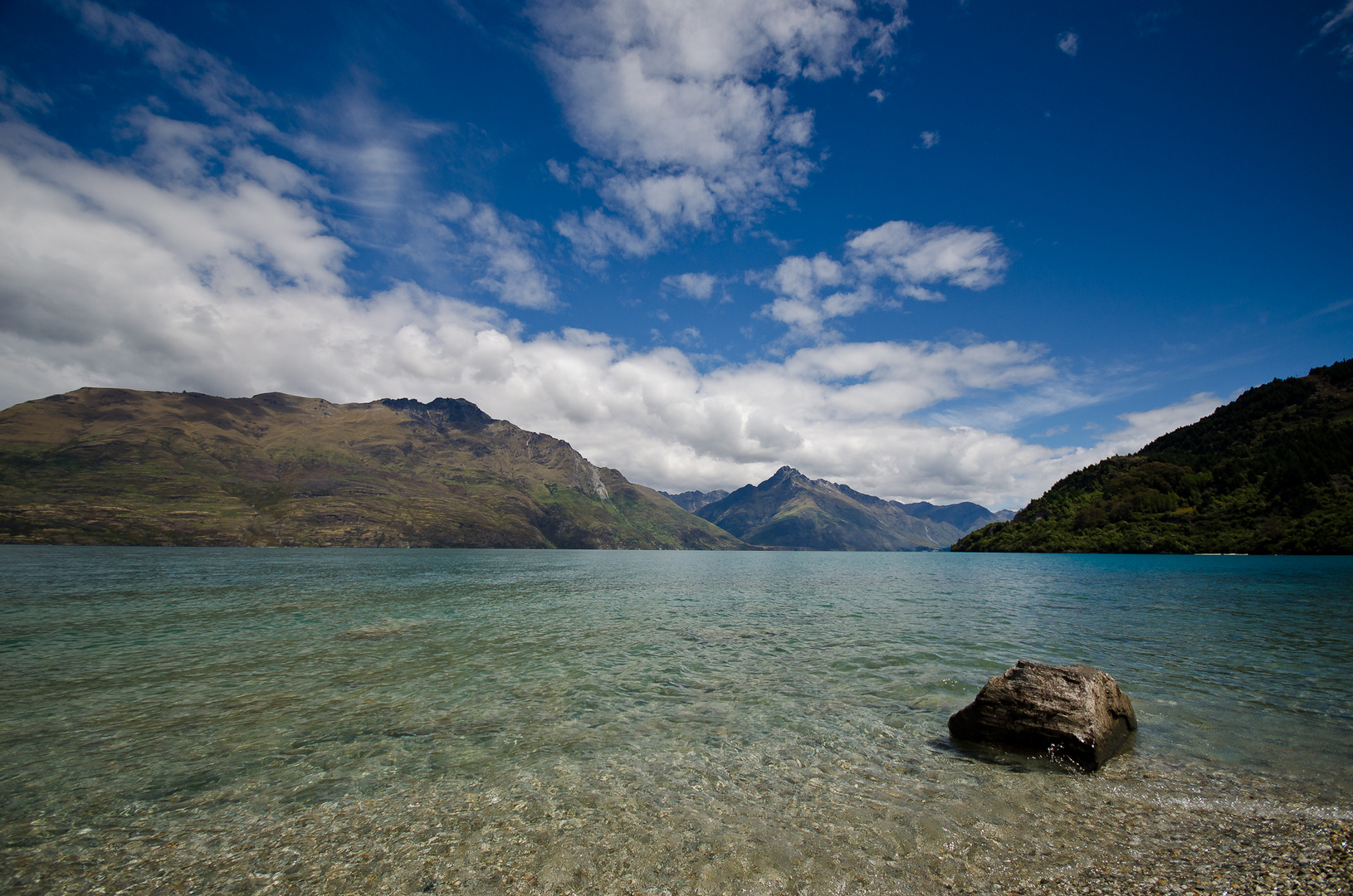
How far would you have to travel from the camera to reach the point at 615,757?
47.9 ft

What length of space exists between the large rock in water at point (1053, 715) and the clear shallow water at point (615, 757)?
2.28 feet

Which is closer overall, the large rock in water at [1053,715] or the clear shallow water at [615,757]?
the clear shallow water at [615,757]

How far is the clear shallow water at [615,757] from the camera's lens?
952cm

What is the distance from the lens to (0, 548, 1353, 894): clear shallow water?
31.2 ft

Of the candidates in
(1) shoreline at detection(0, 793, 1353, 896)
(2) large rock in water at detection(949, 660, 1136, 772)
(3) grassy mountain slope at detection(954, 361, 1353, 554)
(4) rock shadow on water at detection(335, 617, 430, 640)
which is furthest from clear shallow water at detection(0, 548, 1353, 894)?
(3) grassy mountain slope at detection(954, 361, 1353, 554)

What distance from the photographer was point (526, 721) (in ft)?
57.0

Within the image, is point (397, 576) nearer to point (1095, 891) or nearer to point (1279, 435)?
point (1095, 891)

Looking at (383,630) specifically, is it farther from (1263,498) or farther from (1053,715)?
(1263,498)

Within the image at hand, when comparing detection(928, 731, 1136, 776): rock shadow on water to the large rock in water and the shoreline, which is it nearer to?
the large rock in water

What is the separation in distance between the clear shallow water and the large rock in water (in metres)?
0.69

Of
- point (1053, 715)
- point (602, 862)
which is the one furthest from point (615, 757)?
point (1053, 715)

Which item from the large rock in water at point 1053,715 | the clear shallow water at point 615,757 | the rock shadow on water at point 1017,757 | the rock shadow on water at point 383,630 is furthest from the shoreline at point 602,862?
the rock shadow on water at point 383,630

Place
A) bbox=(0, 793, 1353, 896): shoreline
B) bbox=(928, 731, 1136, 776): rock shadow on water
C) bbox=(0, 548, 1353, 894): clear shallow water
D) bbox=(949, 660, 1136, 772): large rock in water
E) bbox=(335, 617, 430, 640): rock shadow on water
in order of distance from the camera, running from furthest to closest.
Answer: bbox=(335, 617, 430, 640): rock shadow on water < bbox=(949, 660, 1136, 772): large rock in water < bbox=(928, 731, 1136, 776): rock shadow on water < bbox=(0, 548, 1353, 894): clear shallow water < bbox=(0, 793, 1353, 896): shoreline

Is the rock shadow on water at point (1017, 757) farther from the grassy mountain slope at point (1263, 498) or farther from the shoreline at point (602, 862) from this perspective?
the grassy mountain slope at point (1263, 498)
